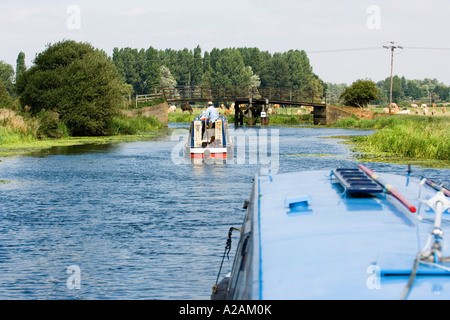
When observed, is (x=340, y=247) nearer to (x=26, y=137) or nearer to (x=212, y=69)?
(x=26, y=137)

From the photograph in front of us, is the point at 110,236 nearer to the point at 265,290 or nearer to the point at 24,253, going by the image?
the point at 24,253

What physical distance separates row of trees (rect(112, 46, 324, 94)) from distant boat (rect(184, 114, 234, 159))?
4157 inches

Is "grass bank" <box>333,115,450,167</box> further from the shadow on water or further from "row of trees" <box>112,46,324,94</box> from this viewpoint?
"row of trees" <box>112,46,324,94</box>

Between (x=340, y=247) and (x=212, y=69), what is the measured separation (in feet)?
463

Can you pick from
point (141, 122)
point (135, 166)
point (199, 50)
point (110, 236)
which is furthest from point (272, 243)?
point (199, 50)

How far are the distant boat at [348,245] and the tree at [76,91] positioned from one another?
3844 centimetres

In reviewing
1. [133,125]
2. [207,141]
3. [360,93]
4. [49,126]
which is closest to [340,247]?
[207,141]

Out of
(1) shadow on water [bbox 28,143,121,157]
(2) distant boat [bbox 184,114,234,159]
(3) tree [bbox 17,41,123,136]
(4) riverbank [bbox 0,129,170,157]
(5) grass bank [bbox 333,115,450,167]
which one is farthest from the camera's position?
(3) tree [bbox 17,41,123,136]

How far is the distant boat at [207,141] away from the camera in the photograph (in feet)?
91.6

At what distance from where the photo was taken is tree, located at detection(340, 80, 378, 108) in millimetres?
75688

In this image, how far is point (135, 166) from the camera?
25781 millimetres

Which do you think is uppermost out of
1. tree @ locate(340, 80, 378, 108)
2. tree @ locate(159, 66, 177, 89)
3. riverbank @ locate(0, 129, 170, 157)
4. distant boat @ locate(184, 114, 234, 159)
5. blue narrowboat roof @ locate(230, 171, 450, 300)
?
tree @ locate(159, 66, 177, 89)

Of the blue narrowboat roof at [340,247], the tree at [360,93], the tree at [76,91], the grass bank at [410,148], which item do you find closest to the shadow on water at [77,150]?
the tree at [76,91]

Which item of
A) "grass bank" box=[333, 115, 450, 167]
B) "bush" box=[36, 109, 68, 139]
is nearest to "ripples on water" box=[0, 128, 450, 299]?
"grass bank" box=[333, 115, 450, 167]
